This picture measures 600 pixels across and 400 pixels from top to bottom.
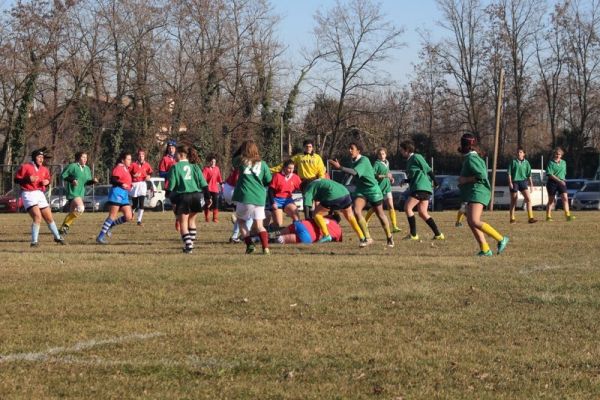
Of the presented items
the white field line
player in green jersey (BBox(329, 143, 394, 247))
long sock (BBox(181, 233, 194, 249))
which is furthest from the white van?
the white field line

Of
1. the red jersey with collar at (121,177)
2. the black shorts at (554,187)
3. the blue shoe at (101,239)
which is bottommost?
the blue shoe at (101,239)

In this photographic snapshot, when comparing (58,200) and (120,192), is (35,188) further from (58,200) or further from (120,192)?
(58,200)

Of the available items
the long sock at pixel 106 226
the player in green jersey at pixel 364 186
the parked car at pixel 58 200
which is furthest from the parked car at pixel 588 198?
the long sock at pixel 106 226

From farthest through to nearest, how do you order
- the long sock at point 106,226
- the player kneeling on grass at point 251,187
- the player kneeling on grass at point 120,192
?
1. the player kneeling on grass at point 120,192
2. the long sock at point 106,226
3. the player kneeling on grass at point 251,187

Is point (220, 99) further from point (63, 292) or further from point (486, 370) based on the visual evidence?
point (486, 370)

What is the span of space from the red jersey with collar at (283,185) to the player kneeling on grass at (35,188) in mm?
4034

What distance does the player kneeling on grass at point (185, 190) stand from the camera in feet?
48.3

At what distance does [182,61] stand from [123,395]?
169 feet

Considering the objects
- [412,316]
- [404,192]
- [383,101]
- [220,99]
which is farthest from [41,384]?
[383,101]

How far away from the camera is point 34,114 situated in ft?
174

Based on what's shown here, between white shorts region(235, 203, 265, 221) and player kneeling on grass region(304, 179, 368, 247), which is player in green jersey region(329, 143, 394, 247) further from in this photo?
white shorts region(235, 203, 265, 221)

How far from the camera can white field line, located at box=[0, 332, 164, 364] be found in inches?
272

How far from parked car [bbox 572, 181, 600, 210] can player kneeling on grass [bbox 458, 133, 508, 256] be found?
89.3 feet

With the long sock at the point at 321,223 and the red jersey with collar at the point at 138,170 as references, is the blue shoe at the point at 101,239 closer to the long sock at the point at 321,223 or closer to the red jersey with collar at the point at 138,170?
the long sock at the point at 321,223
